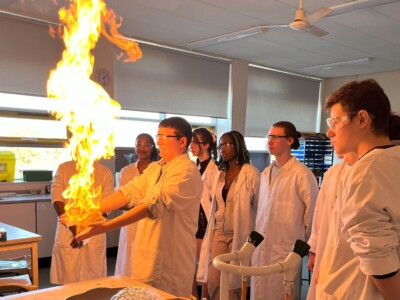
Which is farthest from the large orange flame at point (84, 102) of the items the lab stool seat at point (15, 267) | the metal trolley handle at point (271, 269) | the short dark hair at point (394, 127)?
the short dark hair at point (394, 127)

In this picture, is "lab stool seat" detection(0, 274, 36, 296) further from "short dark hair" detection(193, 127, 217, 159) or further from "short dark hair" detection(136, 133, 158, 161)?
"short dark hair" detection(193, 127, 217, 159)

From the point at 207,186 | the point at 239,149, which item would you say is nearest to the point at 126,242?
the point at 207,186

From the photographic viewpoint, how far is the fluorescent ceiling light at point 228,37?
5.09 meters

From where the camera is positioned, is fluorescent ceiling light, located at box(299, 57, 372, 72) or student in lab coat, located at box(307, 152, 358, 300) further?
fluorescent ceiling light, located at box(299, 57, 372, 72)

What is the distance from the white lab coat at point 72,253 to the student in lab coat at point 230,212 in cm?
101

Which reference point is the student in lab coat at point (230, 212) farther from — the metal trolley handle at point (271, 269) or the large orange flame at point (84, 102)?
the metal trolley handle at point (271, 269)

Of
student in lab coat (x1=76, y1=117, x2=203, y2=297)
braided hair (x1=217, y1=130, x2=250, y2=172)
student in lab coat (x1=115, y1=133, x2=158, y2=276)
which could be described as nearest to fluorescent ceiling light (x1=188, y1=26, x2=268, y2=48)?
braided hair (x1=217, y1=130, x2=250, y2=172)

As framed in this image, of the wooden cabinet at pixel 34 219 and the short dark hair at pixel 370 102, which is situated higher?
the short dark hair at pixel 370 102

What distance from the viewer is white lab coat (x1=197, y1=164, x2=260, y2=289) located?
135 inches

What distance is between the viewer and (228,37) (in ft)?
19.1

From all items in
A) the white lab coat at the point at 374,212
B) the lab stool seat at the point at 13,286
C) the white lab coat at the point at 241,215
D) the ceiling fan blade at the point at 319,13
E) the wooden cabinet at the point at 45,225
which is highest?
the ceiling fan blade at the point at 319,13

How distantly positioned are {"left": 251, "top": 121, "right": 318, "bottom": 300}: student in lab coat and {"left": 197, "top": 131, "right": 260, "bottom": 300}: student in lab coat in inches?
5.4

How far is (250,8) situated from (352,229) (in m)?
4.20

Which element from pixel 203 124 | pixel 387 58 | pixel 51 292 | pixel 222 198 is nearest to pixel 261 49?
pixel 203 124
